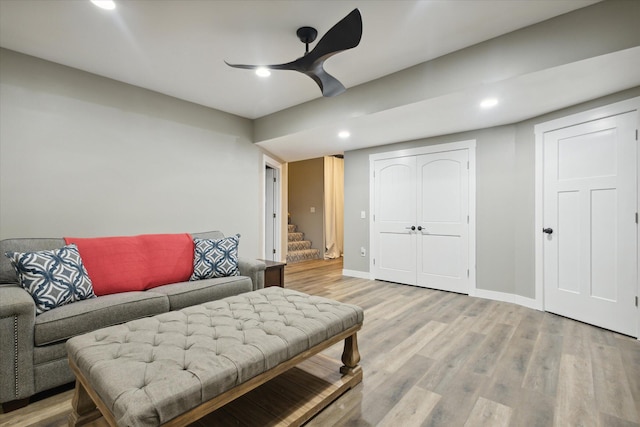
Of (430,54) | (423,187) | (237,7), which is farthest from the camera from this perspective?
(423,187)

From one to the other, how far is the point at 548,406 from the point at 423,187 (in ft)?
10.1

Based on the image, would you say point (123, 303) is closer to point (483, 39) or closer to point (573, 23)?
point (483, 39)

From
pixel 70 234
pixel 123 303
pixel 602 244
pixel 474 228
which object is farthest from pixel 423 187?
pixel 70 234

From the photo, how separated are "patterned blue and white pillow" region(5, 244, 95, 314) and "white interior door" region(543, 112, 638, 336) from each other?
425cm

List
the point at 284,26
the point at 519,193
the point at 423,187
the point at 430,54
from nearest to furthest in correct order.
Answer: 1. the point at 284,26
2. the point at 430,54
3. the point at 519,193
4. the point at 423,187

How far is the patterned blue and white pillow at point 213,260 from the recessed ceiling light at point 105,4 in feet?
6.52

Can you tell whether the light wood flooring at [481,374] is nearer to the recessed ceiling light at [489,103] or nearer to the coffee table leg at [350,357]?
the coffee table leg at [350,357]

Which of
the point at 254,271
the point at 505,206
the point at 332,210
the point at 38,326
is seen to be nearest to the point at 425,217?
the point at 505,206

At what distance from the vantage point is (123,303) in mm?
2127

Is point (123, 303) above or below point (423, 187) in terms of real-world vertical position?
below

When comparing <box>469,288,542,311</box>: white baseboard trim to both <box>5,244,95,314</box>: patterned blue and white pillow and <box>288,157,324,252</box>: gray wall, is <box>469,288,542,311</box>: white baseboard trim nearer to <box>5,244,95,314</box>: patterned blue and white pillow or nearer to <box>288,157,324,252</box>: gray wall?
<box>288,157,324,252</box>: gray wall

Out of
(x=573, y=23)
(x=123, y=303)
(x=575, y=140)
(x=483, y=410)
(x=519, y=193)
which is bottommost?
(x=483, y=410)

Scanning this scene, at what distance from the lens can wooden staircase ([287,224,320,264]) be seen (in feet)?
22.3

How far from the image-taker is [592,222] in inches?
115
